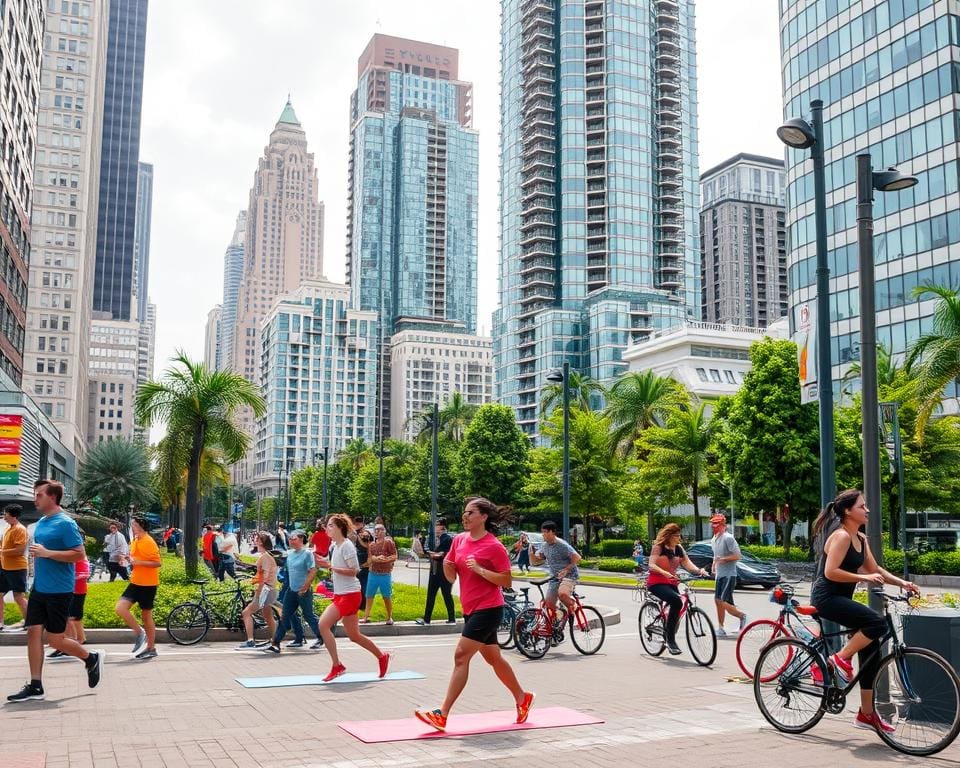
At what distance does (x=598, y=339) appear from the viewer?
11625cm

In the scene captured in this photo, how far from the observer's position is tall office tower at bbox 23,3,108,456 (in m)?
99.1

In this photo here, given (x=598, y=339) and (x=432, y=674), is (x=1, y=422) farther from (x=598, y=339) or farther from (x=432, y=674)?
(x=598, y=339)

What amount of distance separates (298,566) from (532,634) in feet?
10.9

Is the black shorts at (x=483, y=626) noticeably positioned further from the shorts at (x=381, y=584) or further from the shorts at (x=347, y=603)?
the shorts at (x=381, y=584)

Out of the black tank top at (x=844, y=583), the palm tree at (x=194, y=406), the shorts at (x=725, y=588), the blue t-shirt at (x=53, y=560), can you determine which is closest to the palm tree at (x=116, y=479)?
the palm tree at (x=194, y=406)

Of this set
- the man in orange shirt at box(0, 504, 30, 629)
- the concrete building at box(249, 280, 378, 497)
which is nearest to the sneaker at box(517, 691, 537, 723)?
the man in orange shirt at box(0, 504, 30, 629)

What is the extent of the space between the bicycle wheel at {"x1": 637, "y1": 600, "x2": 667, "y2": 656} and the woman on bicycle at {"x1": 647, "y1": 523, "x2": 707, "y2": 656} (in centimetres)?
16

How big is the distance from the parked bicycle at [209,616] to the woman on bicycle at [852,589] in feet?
28.6

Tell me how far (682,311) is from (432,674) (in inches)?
4495

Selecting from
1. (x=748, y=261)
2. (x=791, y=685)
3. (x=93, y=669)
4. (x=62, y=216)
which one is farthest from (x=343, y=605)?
(x=748, y=261)

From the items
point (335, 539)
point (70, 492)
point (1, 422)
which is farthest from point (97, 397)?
point (335, 539)

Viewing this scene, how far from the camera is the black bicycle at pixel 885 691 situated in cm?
703

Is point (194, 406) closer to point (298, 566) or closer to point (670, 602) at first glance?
point (298, 566)

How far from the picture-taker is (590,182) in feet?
421
